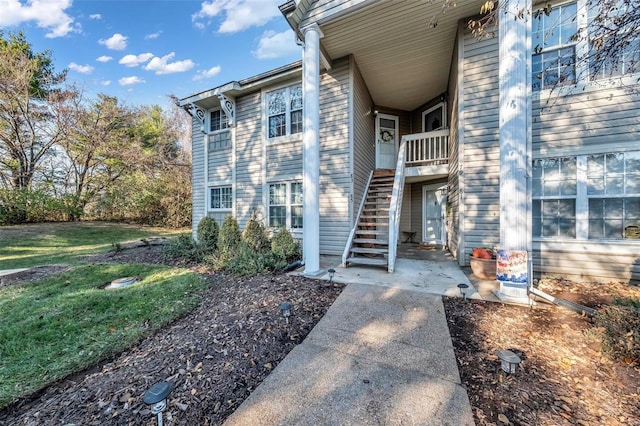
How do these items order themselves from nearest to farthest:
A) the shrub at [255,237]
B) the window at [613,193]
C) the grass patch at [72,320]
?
the grass patch at [72,320]
the window at [613,193]
the shrub at [255,237]

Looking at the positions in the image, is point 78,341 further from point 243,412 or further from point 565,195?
point 565,195

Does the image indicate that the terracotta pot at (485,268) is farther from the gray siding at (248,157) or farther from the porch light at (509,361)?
the gray siding at (248,157)

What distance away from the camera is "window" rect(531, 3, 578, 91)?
15.8ft

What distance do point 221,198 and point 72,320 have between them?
19.3 feet

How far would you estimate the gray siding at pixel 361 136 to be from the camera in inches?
273

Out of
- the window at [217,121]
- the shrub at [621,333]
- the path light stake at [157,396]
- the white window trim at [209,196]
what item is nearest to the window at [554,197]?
the shrub at [621,333]

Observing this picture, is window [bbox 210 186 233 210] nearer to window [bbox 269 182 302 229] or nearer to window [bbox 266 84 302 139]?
window [bbox 269 182 302 229]

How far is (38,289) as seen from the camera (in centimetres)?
462

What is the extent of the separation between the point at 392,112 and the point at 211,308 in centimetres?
916

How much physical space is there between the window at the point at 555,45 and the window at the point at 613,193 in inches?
66.3

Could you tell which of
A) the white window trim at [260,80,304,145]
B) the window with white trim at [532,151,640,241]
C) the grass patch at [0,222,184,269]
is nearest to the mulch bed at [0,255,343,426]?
the window with white trim at [532,151,640,241]

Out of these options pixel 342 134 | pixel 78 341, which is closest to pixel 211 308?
pixel 78 341

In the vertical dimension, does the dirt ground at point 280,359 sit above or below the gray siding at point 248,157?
below

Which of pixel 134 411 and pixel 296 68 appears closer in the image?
pixel 134 411
